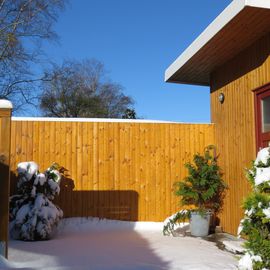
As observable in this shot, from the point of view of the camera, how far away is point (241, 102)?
6.55 meters

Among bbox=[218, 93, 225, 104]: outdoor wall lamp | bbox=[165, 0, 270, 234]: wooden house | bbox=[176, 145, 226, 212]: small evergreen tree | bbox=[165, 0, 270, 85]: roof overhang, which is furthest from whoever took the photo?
bbox=[218, 93, 225, 104]: outdoor wall lamp

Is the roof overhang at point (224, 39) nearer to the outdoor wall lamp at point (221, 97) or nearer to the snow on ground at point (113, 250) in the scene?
the outdoor wall lamp at point (221, 97)

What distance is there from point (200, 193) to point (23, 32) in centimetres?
1181

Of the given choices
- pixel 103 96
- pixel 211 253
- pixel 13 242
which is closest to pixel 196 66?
pixel 211 253

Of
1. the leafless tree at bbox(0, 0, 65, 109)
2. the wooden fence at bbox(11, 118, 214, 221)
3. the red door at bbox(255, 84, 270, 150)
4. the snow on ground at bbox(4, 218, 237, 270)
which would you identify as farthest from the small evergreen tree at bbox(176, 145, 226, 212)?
the leafless tree at bbox(0, 0, 65, 109)

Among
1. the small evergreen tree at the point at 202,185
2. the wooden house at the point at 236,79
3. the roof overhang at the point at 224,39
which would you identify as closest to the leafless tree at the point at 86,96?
the roof overhang at the point at 224,39

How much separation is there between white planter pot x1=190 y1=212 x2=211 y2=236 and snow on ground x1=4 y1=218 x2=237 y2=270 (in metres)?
0.28

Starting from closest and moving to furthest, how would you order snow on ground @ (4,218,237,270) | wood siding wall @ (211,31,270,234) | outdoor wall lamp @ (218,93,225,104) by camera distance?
snow on ground @ (4,218,237,270), wood siding wall @ (211,31,270,234), outdoor wall lamp @ (218,93,225,104)

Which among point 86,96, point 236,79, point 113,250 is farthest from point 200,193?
point 86,96

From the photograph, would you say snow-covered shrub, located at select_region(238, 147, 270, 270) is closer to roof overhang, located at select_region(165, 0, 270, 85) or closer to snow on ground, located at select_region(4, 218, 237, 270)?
snow on ground, located at select_region(4, 218, 237, 270)

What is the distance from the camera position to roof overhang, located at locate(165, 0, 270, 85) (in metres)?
4.96

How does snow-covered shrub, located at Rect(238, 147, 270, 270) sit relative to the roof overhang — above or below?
below

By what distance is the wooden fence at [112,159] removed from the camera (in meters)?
7.15

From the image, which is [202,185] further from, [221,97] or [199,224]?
[221,97]
